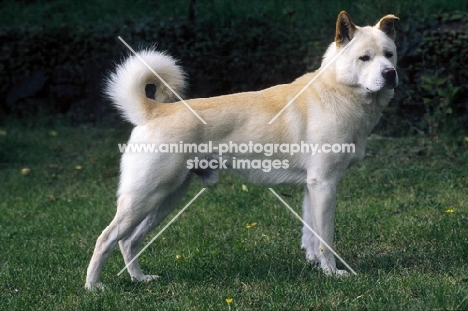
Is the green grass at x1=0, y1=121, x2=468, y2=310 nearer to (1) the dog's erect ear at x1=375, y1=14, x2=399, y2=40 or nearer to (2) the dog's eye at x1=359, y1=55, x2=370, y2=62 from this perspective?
(2) the dog's eye at x1=359, y1=55, x2=370, y2=62

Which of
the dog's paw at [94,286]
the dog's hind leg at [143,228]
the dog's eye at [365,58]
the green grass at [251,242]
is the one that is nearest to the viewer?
the green grass at [251,242]

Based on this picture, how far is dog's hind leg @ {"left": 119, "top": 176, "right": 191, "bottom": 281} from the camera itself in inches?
174

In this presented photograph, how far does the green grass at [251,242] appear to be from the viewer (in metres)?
3.88

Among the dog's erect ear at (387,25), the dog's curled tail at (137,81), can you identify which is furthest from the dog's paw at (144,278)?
the dog's erect ear at (387,25)

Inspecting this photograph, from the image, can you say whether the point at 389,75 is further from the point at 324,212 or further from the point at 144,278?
the point at 144,278

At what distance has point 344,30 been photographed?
172 inches

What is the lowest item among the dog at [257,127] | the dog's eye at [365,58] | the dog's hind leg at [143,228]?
the dog's hind leg at [143,228]

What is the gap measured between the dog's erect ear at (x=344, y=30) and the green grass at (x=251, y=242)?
1400mm

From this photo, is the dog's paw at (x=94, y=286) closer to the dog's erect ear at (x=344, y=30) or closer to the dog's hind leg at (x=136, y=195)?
the dog's hind leg at (x=136, y=195)

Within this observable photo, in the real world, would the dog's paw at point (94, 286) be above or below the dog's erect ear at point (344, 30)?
below

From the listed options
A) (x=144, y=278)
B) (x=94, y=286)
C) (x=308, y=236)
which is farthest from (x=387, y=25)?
(x=94, y=286)

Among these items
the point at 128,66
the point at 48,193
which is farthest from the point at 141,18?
the point at 128,66

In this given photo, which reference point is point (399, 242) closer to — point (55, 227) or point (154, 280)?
point (154, 280)

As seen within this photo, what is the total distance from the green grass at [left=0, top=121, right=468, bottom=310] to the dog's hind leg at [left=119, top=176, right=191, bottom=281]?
107 mm
